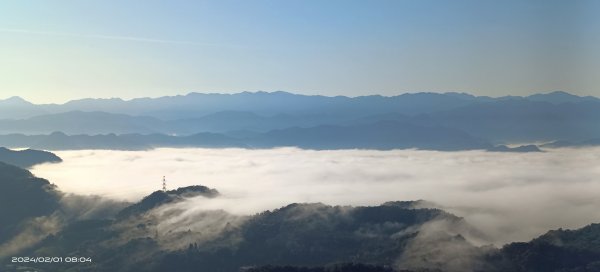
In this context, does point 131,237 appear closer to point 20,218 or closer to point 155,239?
point 155,239

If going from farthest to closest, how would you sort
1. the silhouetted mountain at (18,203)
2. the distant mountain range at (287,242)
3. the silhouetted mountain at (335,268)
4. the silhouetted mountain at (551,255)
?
the silhouetted mountain at (18,203) → the distant mountain range at (287,242) → the silhouetted mountain at (551,255) → the silhouetted mountain at (335,268)

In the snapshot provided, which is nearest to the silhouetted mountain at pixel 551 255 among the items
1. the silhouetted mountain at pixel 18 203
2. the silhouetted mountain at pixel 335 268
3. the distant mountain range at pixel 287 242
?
the distant mountain range at pixel 287 242

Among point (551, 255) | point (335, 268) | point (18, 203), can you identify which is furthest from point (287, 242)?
point (18, 203)

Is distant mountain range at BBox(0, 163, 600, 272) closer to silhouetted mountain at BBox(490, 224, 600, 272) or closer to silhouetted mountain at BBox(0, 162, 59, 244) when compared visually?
silhouetted mountain at BBox(490, 224, 600, 272)

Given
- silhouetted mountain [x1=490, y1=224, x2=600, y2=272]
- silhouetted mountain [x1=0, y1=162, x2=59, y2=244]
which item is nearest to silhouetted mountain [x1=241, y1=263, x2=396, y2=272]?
silhouetted mountain [x1=490, y1=224, x2=600, y2=272]

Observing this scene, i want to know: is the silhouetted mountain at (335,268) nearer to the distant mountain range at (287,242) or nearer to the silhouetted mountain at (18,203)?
the distant mountain range at (287,242)

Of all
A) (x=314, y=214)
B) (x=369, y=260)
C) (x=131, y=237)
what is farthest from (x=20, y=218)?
(x=369, y=260)

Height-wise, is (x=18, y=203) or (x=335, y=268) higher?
(x=18, y=203)

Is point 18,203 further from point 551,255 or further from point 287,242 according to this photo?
point 551,255
